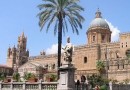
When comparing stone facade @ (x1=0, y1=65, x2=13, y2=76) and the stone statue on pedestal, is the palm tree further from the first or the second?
stone facade @ (x1=0, y1=65, x2=13, y2=76)

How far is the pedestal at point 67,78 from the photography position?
24438 millimetres

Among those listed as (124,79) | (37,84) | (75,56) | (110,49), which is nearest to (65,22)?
(37,84)

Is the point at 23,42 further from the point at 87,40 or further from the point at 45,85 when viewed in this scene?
the point at 45,85

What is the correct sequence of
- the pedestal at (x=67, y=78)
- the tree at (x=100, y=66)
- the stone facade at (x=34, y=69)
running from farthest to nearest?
the stone facade at (x=34, y=69) < the tree at (x=100, y=66) < the pedestal at (x=67, y=78)

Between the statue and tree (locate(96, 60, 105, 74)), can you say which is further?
tree (locate(96, 60, 105, 74))

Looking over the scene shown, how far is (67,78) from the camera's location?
963 inches

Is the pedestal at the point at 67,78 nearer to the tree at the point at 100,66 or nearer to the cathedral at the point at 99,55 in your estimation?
the cathedral at the point at 99,55

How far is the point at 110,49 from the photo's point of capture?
3088 inches

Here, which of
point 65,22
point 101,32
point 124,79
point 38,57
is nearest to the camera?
point 65,22

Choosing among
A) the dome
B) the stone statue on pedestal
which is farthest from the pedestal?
the dome

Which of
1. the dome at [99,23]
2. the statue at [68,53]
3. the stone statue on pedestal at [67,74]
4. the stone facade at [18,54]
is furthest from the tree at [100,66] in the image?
the stone statue on pedestal at [67,74]

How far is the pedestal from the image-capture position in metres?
24.4

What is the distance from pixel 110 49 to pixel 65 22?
4227cm

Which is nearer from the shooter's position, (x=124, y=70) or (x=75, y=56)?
(x=124, y=70)
